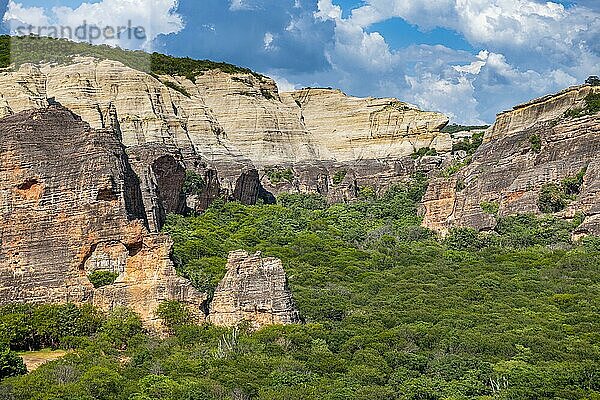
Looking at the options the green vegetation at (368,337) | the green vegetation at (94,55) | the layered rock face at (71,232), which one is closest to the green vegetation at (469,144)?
the green vegetation at (94,55)

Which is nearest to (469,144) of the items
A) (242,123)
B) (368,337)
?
(242,123)

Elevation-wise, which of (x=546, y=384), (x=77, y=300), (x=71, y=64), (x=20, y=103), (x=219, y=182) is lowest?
(x=546, y=384)

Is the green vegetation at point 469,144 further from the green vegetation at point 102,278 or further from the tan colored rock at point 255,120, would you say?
the green vegetation at point 102,278

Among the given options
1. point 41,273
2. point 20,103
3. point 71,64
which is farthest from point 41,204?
point 71,64

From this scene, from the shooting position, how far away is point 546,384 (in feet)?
82.9

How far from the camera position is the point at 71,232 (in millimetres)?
33656

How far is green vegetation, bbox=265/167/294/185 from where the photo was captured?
7131 centimetres

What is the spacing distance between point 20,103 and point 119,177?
26.8 m

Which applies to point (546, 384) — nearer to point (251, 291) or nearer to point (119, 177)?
point (251, 291)

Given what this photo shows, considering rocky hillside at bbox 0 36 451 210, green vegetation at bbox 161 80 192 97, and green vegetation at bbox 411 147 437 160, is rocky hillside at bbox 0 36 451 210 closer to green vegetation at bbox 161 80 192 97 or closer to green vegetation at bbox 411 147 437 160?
green vegetation at bbox 161 80 192 97

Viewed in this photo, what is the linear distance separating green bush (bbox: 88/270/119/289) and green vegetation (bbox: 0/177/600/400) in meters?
1.44

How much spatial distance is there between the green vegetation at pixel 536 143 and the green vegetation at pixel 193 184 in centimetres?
2291

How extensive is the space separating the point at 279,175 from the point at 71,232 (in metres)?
38.8

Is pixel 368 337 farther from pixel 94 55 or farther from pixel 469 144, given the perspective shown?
pixel 94 55
